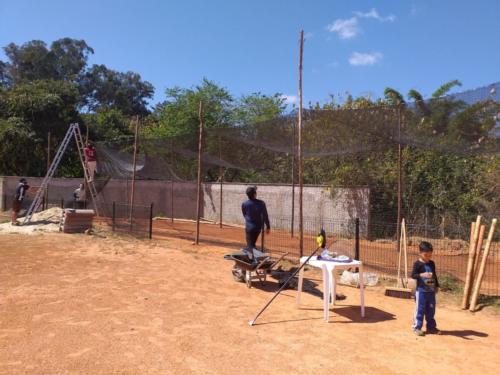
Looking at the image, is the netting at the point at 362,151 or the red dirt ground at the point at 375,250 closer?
the netting at the point at 362,151

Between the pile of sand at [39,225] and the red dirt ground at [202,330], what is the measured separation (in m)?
5.54

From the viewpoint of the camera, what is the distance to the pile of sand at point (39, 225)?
1330 cm

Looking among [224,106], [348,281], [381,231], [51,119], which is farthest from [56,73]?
[348,281]

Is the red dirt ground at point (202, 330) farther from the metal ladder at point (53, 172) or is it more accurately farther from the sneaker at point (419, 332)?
the metal ladder at point (53, 172)

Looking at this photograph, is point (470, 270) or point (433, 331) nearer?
point (433, 331)

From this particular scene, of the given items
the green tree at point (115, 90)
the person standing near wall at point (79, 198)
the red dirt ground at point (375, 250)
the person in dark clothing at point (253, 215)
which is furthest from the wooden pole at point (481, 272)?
the green tree at point (115, 90)

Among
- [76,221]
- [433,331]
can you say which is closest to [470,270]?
[433,331]

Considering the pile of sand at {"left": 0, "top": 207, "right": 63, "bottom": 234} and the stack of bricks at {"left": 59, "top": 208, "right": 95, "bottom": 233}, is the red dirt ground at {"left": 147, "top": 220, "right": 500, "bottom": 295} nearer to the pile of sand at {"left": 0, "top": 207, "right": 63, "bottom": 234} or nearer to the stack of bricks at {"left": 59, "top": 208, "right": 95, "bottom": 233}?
the stack of bricks at {"left": 59, "top": 208, "right": 95, "bottom": 233}

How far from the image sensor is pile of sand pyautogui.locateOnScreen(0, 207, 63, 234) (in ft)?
43.7

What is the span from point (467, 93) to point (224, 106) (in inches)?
740

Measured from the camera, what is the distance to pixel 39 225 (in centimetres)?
1393

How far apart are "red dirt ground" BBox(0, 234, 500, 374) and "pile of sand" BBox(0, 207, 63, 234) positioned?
218 inches

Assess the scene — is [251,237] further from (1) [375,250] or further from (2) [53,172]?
(2) [53,172]

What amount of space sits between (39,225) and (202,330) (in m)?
10.9
